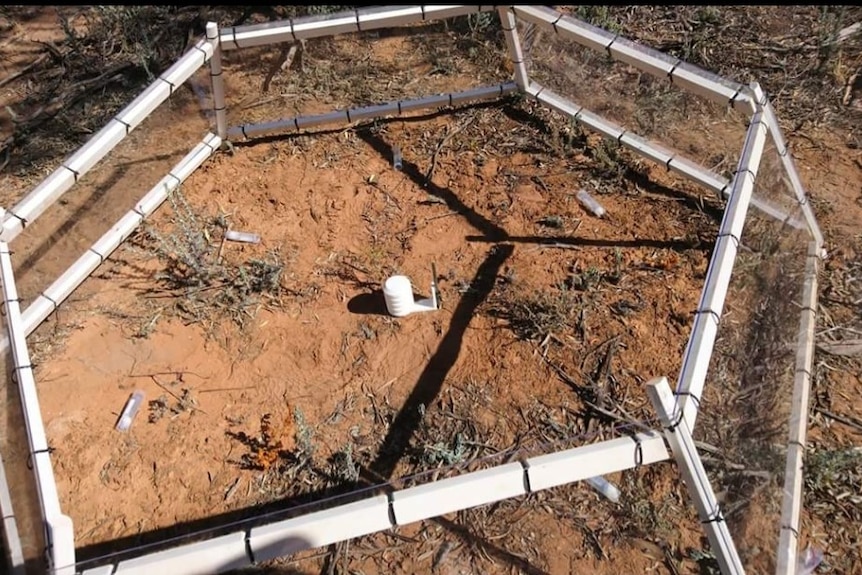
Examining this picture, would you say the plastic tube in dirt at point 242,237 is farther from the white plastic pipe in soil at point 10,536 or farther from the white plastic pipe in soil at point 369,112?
the white plastic pipe in soil at point 10,536

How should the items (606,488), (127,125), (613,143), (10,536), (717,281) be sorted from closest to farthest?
(10,536) → (717,281) → (606,488) → (127,125) → (613,143)

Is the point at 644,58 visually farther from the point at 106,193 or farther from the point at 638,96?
the point at 106,193

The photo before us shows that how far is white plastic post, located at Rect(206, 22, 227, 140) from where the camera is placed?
148 inches

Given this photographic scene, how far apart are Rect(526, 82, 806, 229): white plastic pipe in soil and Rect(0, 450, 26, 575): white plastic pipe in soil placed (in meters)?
3.15

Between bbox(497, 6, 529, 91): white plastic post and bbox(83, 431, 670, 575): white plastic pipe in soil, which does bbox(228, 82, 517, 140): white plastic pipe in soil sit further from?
bbox(83, 431, 670, 575): white plastic pipe in soil

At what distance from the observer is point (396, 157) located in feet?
13.9

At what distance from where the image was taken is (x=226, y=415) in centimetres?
317

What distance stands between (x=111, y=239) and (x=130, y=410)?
3.35ft

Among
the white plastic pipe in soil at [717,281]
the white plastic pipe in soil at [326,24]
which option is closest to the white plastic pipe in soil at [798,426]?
the white plastic pipe in soil at [717,281]

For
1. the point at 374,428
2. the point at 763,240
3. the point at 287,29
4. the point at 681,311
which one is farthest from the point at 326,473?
the point at 287,29

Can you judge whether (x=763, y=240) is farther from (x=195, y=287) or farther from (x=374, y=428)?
(x=195, y=287)

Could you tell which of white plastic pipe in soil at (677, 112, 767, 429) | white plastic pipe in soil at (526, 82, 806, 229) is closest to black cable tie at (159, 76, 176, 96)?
white plastic pipe in soil at (526, 82, 806, 229)

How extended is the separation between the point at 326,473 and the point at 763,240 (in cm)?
197

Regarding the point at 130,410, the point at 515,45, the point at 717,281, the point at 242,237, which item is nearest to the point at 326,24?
the point at 515,45
